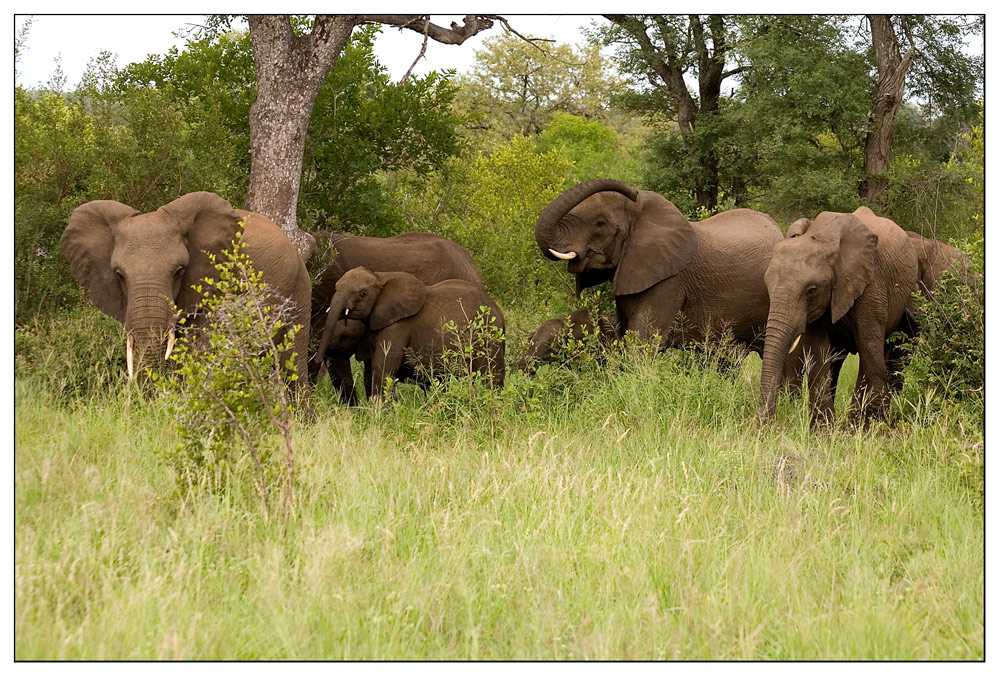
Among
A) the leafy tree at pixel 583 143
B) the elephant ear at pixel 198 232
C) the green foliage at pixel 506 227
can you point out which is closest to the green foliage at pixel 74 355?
the elephant ear at pixel 198 232

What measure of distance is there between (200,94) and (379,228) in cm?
248

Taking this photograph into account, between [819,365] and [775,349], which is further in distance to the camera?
[819,365]

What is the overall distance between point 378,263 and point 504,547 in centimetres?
636

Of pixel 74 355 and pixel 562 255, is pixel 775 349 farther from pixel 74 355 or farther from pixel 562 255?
pixel 74 355

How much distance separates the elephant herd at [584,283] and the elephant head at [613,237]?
0.01 metres

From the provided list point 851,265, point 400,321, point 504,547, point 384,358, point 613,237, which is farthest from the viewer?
point 613,237

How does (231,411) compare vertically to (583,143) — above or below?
below

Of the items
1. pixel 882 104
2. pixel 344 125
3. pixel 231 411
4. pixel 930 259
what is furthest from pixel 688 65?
pixel 231 411

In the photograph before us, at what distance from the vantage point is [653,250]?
32.9 feet

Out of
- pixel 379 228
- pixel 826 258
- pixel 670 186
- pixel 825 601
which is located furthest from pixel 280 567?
pixel 670 186

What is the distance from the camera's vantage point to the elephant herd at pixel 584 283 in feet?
25.7

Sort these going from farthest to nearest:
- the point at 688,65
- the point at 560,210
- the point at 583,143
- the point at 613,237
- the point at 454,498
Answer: the point at 583,143 < the point at 688,65 < the point at 613,237 < the point at 560,210 < the point at 454,498

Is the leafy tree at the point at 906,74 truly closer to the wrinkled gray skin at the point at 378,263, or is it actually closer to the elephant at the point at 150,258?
A: the wrinkled gray skin at the point at 378,263

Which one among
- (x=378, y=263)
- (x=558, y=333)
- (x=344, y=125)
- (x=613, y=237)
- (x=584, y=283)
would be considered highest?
(x=344, y=125)
